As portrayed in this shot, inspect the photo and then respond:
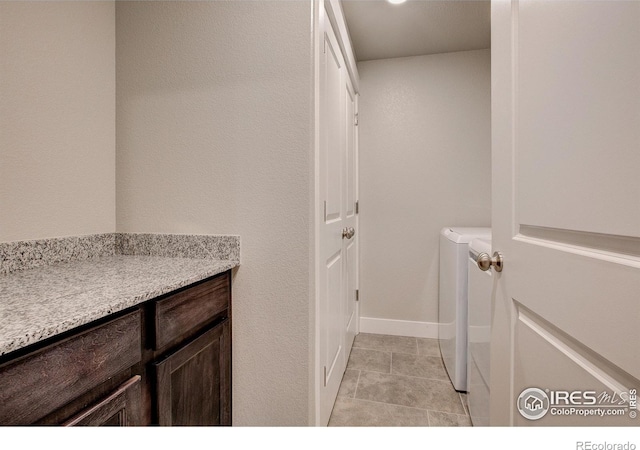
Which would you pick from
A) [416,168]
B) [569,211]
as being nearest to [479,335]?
[569,211]

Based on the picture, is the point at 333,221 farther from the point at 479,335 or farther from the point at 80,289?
the point at 80,289

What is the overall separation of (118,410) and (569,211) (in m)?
1.06

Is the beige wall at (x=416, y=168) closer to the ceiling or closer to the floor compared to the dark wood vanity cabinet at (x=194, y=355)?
closer to the ceiling

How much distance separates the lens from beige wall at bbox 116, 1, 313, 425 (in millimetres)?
1199

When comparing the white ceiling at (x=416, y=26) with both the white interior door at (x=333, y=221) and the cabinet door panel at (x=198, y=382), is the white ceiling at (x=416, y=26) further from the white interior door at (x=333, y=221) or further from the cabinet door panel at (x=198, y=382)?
the cabinet door panel at (x=198, y=382)

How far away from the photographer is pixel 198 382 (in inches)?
40.7

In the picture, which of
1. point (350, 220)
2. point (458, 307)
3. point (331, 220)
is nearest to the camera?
point (331, 220)

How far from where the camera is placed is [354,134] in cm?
262

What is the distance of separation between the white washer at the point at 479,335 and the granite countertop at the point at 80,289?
99 cm

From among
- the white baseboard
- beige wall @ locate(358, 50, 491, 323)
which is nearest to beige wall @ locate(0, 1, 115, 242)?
beige wall @ locate(358, 50, 491, 323)

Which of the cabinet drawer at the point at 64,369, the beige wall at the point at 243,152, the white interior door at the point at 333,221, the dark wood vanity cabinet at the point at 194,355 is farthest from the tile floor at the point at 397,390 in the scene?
the cabinet drawer at the point at 64,369

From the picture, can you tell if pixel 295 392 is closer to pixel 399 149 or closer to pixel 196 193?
pixel 196 193

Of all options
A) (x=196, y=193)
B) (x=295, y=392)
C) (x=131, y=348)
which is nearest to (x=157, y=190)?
(x=196, y=193)

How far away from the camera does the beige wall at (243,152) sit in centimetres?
120
